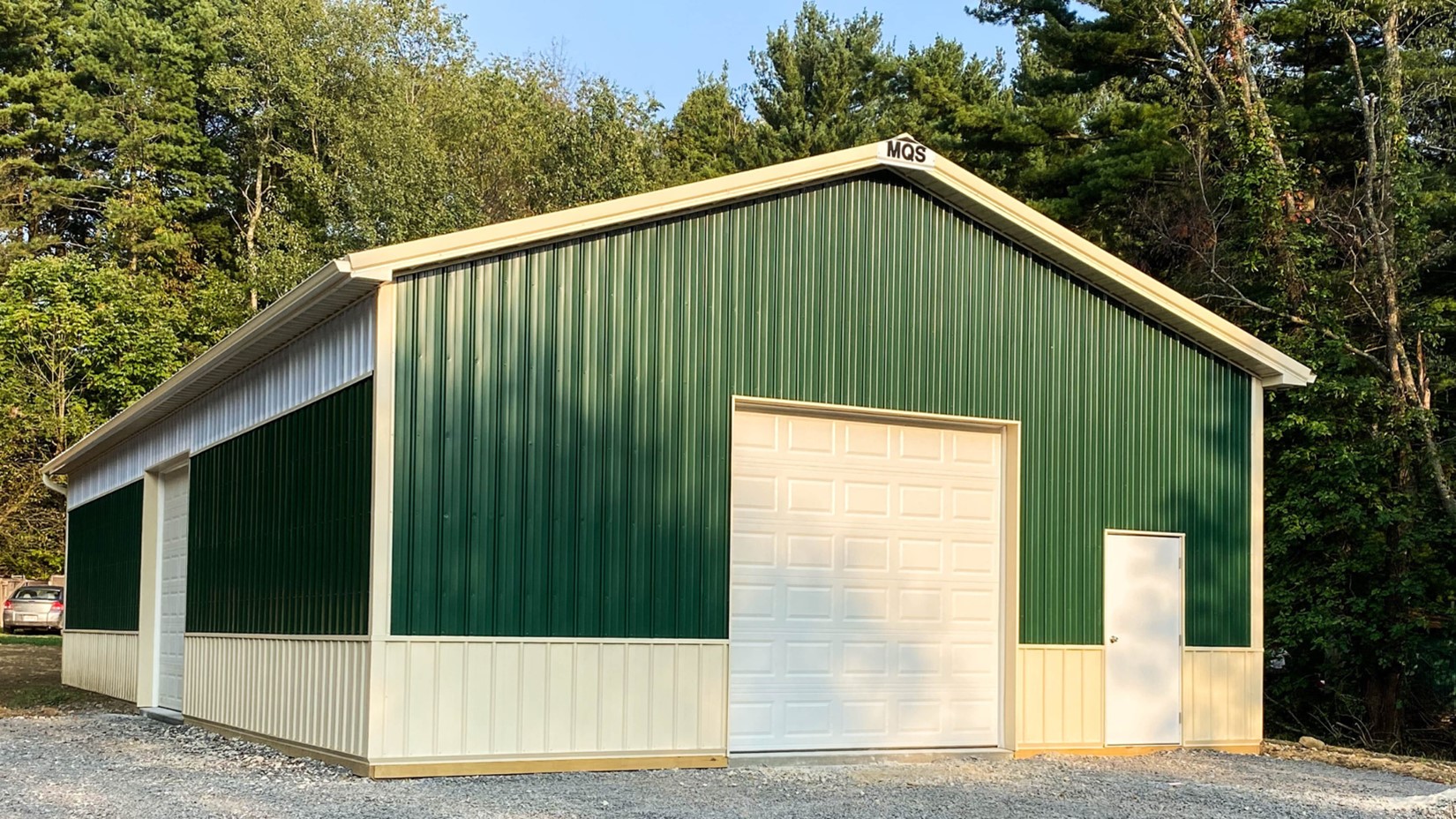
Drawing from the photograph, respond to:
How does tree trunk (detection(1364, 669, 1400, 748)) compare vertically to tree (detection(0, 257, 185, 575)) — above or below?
below

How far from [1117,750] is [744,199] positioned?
564 cm

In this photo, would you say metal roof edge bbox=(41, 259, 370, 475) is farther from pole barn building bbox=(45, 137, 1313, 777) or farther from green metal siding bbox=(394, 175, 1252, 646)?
green metal siding bbox=(394, 175, 1252, 646)

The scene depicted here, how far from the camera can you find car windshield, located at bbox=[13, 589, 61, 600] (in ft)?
115

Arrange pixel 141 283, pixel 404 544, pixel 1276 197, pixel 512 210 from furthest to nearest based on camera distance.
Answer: pixel 141 283
pixel 512 210
pixel 1276 197
pixel 404 544

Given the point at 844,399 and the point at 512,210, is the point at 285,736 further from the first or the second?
the point at 512,210

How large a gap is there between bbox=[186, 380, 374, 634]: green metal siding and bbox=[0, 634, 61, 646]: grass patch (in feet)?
61.7

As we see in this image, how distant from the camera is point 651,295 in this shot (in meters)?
11.0

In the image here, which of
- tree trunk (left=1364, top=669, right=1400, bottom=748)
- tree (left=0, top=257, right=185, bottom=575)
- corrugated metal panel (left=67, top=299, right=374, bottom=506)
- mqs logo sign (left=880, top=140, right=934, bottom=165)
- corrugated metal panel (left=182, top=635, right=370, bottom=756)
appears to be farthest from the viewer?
tree (left=0, top=257, right=185, bottom=575)

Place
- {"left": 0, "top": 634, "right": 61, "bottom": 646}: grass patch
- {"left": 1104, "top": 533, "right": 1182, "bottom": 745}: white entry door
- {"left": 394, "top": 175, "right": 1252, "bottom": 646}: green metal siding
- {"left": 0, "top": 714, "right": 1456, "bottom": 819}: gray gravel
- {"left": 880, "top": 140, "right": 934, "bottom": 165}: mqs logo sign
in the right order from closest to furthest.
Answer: {"left": 0, "top": 714, "right": 1456, "bottom": 819}: gray gravel, {"left": 394, "top": 175, "right": 1252, "bottom": 646}: green metal siding, {"left": 880, "top": 140, "right": 934, "bottom": 165}: mqs logo sign, {"left": 1104, "top": 533, "right": 1182, "bottom": 745}: white entry door, {"left": 0, "top": 634, "right": 61, "bottom": 646}: grass patch

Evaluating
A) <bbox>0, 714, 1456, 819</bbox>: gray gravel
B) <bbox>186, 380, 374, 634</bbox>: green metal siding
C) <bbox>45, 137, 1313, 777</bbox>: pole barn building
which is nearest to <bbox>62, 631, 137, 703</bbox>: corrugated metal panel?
<bbox>186, 380, 374, 634</bbox>: green metal siding

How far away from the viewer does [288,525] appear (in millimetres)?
11664

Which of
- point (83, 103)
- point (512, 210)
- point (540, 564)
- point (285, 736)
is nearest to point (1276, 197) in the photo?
point (540, 564)

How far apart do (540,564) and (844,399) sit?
9.42 feet

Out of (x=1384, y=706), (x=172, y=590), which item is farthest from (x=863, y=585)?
(x=1384, y=706)
